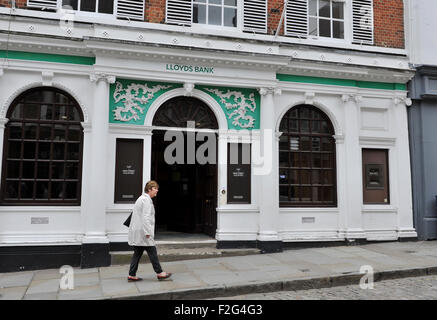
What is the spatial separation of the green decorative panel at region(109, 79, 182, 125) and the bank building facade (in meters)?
0.03

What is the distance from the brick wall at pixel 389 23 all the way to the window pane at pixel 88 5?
7.78 metres

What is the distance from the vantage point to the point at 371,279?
723 cm

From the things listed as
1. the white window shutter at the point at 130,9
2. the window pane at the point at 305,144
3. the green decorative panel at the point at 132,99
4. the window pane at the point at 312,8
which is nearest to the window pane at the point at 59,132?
the green decorative panel at the point at 132,99

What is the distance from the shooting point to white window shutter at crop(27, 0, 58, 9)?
9021 mm

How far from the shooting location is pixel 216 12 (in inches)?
402

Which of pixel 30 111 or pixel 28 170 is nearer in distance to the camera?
pixel 28 170

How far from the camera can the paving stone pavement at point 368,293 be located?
246 inches

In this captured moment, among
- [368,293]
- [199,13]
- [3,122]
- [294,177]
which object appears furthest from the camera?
[294,177]

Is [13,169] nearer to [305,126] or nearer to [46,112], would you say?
[46,112]

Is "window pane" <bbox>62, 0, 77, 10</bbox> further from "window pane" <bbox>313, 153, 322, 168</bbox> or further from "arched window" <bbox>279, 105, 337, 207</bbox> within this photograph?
"window pane" <bbox>313, 153, 322, 168</bbox>

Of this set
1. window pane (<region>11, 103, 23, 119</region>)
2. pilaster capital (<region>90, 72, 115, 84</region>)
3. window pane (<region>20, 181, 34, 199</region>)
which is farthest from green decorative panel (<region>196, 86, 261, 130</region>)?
window pane (<region>20, 181, 34, 199</region>)

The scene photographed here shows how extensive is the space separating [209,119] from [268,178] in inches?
83.9

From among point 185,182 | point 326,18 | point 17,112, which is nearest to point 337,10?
point 326,18
